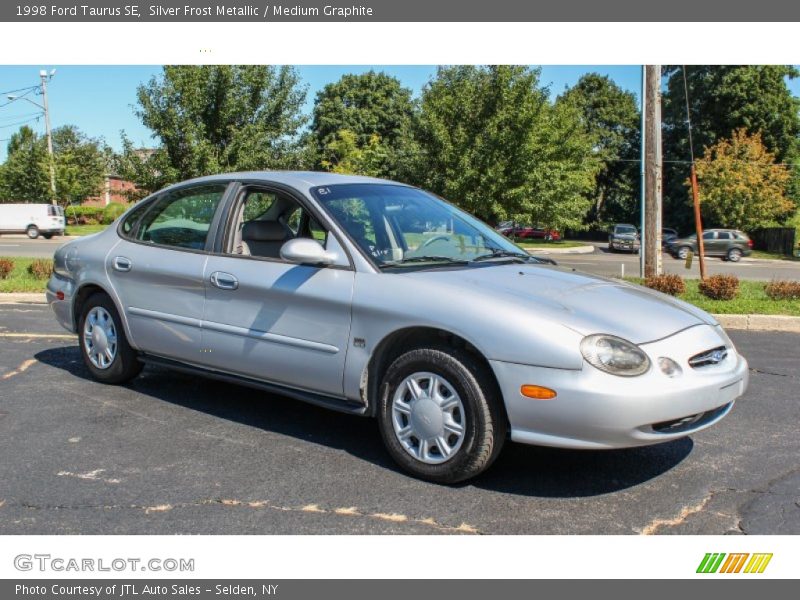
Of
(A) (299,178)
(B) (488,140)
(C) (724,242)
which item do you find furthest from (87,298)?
(C) (724,242)

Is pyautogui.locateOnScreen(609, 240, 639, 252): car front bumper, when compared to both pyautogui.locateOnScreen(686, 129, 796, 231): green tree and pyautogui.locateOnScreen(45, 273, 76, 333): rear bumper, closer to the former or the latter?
pyautogui.locateOnScreen(686, 129, 796, 231): green tree

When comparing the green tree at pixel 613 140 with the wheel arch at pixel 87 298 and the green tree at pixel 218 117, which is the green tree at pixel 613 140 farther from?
the wheel arch at pixel 87 298

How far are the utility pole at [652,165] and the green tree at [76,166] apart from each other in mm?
35676

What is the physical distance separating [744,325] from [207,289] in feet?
22.4

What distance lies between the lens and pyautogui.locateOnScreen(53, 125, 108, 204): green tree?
44.4m

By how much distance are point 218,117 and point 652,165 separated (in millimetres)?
11104

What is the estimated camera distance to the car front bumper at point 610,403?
3.50 m

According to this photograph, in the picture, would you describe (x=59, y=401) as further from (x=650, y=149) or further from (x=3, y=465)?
(x=650, y=149)

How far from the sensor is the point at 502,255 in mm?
4832

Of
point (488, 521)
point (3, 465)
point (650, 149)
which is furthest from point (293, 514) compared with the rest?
point (650, 149)

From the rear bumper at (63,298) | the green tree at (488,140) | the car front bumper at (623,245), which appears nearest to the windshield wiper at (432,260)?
the rear bumper at (63,298)

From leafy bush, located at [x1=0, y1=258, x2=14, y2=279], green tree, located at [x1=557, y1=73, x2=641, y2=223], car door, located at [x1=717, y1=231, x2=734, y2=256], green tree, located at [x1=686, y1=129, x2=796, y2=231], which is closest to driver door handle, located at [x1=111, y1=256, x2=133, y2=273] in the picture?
leafy bush, located at [x1=0, y1=258, x2=14, y2=279]

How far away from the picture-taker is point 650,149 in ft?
41.2

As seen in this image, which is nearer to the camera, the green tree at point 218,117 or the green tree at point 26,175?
the green tree at point 218,117
